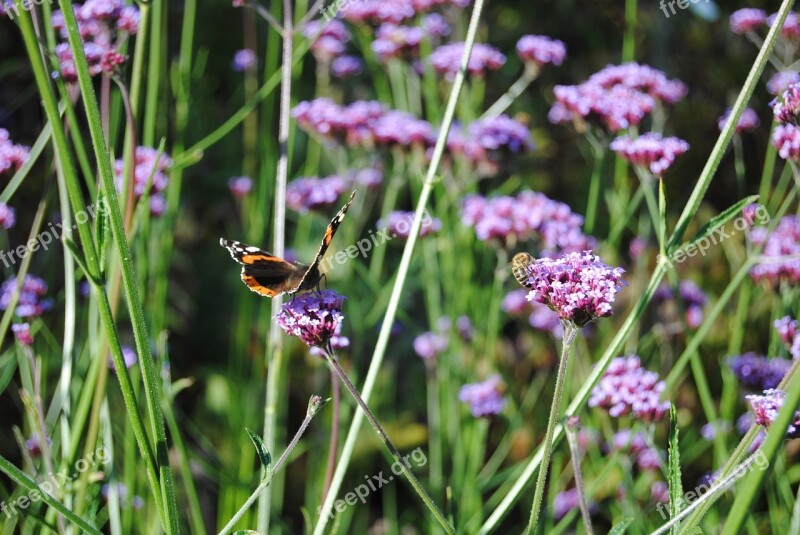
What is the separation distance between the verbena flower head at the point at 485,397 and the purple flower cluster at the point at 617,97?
65cm

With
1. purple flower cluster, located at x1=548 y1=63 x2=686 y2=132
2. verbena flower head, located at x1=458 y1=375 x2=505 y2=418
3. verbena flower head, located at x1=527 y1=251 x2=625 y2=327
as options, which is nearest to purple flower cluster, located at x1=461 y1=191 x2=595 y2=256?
purple flower cluster, located at x1=548 y1=63 x2=686 y2=132

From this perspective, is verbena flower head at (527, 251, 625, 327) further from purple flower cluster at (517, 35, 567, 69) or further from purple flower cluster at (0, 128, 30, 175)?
purple flower cluster at (517, 35, 567, 69)

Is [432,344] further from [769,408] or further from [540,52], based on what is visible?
[769,408]

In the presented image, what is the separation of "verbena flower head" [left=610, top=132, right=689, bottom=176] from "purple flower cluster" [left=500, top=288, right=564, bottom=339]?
2.00ft

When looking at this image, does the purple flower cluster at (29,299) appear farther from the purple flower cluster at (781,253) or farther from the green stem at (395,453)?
the purple flower cluster at (781,253)

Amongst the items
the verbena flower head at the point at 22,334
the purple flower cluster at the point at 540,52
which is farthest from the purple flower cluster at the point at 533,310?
the verbena flower head at the point at 22,334

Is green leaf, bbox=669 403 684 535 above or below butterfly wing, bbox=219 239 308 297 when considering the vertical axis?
below

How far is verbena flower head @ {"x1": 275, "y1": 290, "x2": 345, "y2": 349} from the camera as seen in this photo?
1047mm

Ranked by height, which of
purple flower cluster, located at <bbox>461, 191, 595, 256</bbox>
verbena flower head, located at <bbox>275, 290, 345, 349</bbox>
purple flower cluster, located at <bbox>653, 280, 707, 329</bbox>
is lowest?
purple flower cluster, located at <bbox>653, 280, 707, 329</bbox>

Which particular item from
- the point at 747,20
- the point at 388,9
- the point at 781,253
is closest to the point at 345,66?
the point at 388,9

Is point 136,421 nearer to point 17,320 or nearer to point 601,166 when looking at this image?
point 17,320

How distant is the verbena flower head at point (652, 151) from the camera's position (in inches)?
56.9

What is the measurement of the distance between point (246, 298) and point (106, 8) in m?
0.84

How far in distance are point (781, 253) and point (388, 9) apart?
1.18m
